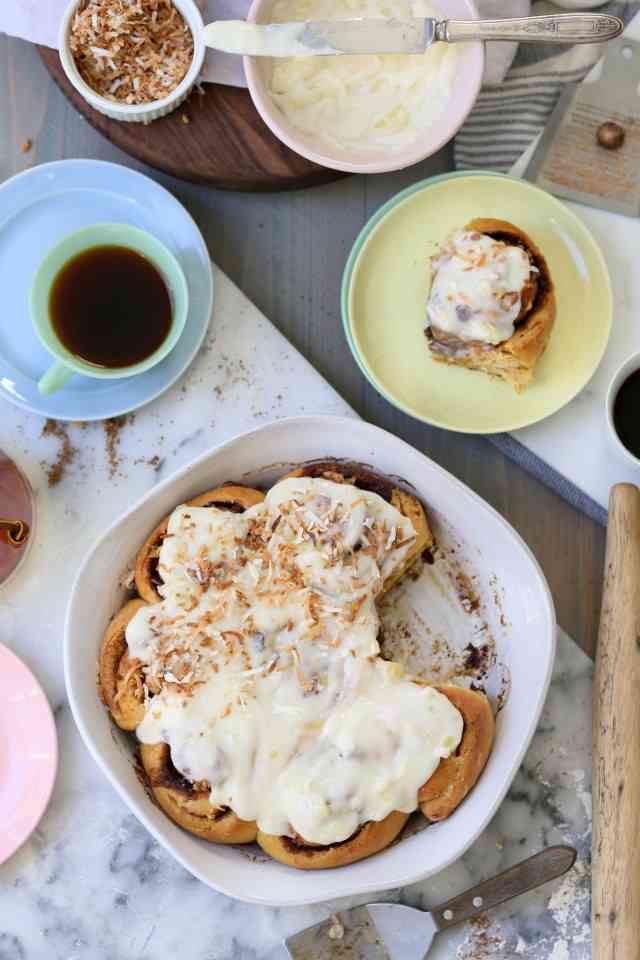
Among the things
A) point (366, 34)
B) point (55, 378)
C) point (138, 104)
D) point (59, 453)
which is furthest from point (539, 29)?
point (59, 453)

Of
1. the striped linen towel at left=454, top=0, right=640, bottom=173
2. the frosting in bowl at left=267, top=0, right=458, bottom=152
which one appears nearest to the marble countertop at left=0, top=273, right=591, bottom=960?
the frosting in bowl at left=267, top=0, right=458, bottom=152

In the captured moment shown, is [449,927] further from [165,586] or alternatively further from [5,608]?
[5,608]

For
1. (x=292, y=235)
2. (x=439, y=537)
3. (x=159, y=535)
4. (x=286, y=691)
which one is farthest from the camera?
(x=292, y=235)

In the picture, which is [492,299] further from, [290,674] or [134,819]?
[134,819]

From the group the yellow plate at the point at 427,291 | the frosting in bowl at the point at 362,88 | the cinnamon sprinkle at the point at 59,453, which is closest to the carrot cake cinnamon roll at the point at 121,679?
the cinnamon sprinkle at the point at 59,453

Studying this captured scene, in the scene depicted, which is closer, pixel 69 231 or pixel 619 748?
pixel 619 748

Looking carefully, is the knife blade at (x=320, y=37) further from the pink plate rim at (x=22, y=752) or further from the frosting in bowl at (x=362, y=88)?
the pink plate rim at (x=22, y=752)

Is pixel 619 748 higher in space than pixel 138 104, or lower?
lower

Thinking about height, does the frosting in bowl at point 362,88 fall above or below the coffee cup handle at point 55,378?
above
